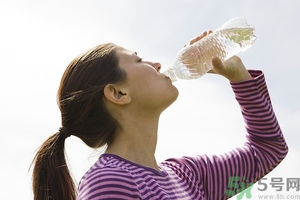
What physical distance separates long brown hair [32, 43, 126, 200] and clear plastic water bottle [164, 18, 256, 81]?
58cm

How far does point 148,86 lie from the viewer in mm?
2891

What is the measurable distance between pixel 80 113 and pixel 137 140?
40 centimetres

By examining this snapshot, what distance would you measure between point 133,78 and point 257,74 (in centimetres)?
92

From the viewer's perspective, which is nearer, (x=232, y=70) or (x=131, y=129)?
(x=131, y=129)

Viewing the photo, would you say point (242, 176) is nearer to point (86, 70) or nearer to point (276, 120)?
point (276, 120)

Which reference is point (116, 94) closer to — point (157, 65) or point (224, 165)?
point (157, 65)

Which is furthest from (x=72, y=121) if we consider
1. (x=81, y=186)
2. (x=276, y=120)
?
(x=276, y=120)

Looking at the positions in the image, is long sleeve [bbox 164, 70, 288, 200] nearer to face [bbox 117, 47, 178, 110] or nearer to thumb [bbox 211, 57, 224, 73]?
thumb [bbox 211, 57, 224, 73]

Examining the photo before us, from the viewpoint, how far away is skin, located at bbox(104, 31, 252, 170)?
2830mm

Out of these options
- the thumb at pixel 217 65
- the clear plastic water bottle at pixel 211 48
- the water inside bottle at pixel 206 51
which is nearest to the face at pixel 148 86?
the thumb at pixel 217 65

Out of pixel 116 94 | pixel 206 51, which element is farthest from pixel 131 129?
pixel 206 51

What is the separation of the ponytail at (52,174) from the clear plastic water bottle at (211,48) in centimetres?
91

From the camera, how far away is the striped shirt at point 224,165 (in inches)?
101

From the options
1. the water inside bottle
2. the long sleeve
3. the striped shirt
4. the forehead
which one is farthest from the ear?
the water inside bottle
